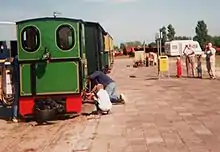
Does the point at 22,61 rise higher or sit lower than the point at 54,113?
higher

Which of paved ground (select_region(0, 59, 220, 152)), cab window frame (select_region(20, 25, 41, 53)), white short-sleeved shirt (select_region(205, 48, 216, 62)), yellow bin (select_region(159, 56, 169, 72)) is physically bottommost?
paved ground (select_region(0, 59, 220, 152))

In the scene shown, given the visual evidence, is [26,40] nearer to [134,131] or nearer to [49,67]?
[49,67]

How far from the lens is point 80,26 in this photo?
12.9m

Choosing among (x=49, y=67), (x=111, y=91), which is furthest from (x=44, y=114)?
(x=111, y=91)

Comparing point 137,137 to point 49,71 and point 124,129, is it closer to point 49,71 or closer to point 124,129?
point 124,129

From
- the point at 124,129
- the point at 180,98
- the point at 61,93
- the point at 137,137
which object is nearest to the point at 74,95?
the point at 61,93

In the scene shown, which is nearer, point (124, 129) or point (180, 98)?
point (124, 129)

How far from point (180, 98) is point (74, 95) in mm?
4517

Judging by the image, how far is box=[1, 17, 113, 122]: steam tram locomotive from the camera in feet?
39.7

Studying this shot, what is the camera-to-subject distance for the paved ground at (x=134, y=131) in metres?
8.35

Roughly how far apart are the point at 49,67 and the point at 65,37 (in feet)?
3.06

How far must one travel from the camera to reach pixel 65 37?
40.4 ft

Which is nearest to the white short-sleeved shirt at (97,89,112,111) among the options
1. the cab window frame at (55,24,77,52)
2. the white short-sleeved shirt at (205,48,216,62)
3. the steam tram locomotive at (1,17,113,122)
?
the steam tram locomotive at (1,17,113,122)

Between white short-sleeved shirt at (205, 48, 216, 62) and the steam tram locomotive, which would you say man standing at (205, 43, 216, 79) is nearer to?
white short-sleeved shirt at (205, 48, 216, 62)
